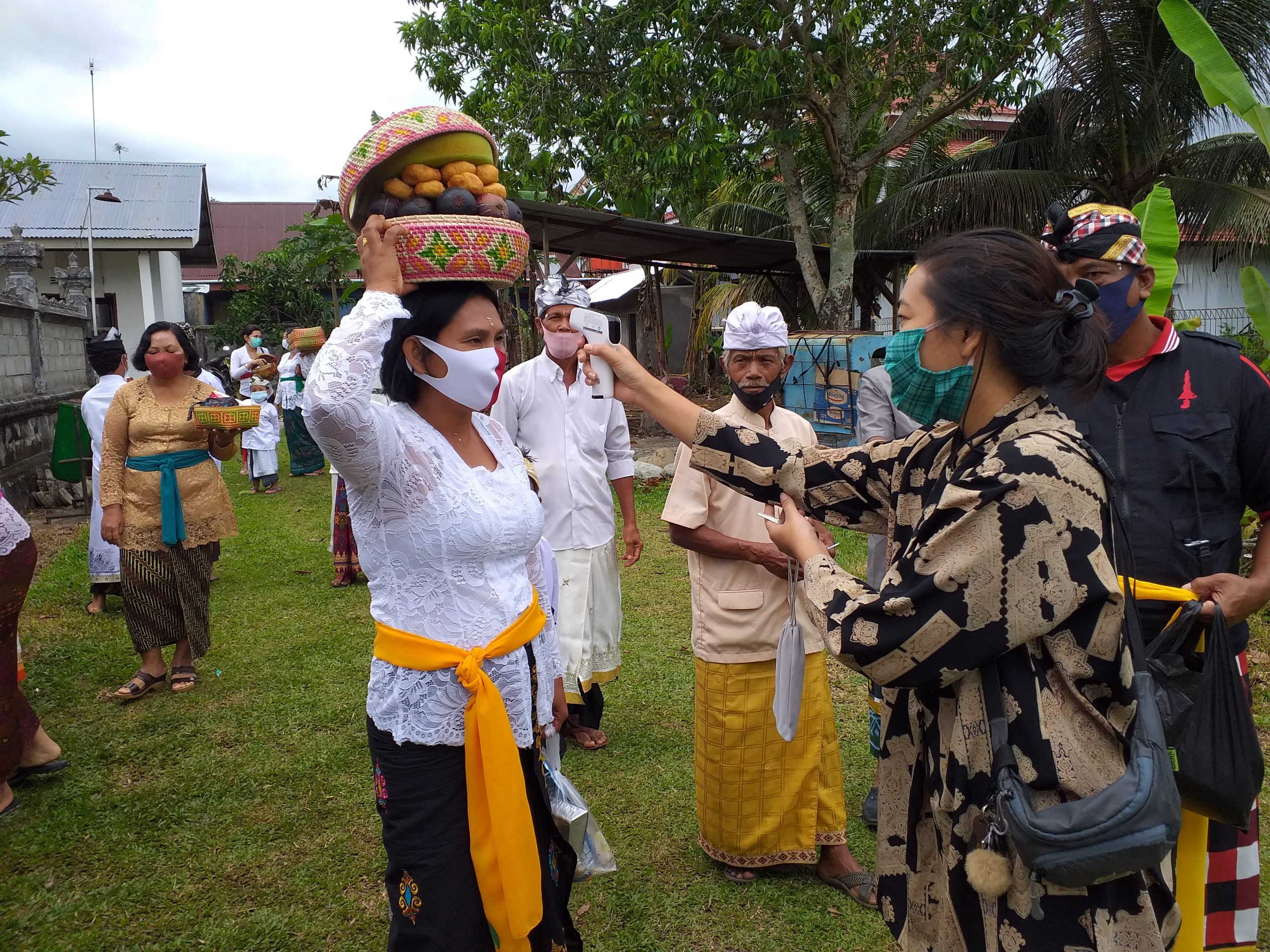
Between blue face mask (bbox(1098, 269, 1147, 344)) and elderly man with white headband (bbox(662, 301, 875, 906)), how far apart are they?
1201 mm

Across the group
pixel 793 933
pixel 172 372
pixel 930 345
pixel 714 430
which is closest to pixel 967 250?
pixel 930 345

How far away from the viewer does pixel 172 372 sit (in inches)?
196

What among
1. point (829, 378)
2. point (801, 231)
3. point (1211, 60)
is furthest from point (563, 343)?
point (801, 231)

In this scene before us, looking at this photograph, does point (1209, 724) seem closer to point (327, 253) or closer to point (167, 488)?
point (167, 488)

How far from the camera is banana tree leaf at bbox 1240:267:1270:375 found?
171 inches

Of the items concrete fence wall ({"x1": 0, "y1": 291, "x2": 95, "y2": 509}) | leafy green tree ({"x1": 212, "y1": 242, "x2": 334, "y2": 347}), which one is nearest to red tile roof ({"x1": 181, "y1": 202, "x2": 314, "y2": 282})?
leafy green tree ({"x1": 212, "y1": 242, "x2": 334, "y2": 347})

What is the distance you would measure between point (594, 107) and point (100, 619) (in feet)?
26.5

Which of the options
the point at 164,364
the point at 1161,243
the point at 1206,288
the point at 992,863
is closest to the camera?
the point at 992,863

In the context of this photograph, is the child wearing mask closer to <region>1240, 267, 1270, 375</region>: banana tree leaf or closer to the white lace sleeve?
the white lace sleeve

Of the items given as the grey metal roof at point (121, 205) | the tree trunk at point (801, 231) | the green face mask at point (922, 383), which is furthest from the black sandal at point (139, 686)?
the grey metal roof at point (121, 205)

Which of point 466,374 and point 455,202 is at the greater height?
point 455,202

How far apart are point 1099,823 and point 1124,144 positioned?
1285cm

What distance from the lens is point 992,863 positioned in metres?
1.65

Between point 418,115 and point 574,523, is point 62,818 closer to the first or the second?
point 574,523
